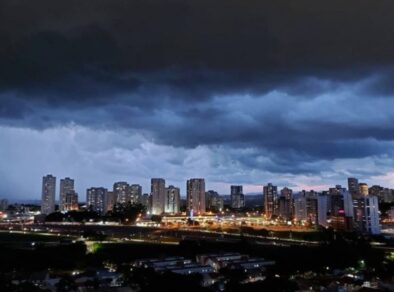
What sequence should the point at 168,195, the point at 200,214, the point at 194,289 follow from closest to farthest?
the point at 194,289 < the point at 200,214 < the point at 168,195

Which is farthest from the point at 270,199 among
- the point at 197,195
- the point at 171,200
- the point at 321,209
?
the point at 321,209

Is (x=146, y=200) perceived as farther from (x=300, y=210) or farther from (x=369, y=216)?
(x=369, y=216)

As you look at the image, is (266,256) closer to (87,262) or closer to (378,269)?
(378,269)

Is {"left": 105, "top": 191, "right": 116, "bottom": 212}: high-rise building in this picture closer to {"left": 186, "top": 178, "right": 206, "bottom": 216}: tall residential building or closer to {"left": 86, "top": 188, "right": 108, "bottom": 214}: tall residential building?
{"left": 86, "top": 188, "right": 108, "bottom": 214}: tall residential building

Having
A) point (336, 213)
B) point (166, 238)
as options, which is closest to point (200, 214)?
point (336, 213)

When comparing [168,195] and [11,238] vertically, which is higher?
[168,195]

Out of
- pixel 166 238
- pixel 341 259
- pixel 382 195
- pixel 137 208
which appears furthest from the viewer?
pixel 382 195

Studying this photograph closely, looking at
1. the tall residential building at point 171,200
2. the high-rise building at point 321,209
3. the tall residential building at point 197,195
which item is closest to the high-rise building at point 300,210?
the high-rise building at point 321,209
